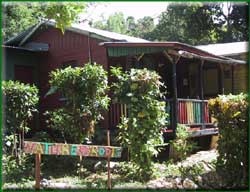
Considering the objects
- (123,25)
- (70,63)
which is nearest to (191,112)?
(70,63)

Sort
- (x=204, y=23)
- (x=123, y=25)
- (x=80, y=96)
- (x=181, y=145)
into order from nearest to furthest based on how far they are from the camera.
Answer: (x=80, y=96) → (x=181, y=145) → (x=204, y=23) → (x=123, y=25)

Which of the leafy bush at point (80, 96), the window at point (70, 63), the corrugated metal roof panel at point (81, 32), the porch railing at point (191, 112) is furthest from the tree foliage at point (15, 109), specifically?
the window at point (70, 63)

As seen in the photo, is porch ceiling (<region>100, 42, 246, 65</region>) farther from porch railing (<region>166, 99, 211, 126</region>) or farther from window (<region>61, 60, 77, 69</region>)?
window (<region>61, 60, 77, 69</region>)

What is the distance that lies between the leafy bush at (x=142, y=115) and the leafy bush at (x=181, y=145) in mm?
2146

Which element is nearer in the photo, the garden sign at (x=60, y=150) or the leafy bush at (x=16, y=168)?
the garden sign at (x=60, y=150)

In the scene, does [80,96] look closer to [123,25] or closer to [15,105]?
[15,105]

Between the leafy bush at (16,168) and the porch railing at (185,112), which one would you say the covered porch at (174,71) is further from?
the leafy bush at (16,168)

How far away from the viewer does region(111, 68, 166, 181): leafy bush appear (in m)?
8.62

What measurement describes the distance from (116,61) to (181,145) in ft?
15.2

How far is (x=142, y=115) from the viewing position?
8.61 m

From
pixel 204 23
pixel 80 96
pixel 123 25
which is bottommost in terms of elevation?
pixel 80 96

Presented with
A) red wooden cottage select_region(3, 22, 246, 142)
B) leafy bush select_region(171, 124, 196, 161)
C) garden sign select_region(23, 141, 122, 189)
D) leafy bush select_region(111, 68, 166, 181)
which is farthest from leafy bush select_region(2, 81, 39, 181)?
leafy bush select_region(171, 124, 196, 161)

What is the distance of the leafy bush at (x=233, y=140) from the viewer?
8.38 metres

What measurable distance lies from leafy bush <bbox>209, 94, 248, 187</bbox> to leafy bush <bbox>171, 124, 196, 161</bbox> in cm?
221
